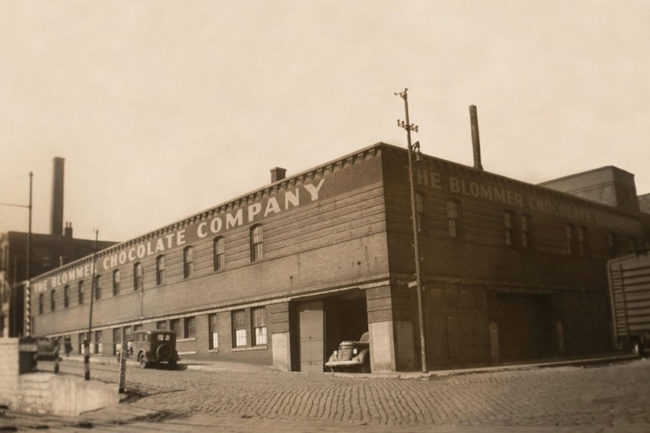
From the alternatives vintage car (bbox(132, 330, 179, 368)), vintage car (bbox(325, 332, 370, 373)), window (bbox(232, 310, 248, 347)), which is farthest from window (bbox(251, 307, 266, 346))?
vintage car (bbox(325, 332, 370, 373))

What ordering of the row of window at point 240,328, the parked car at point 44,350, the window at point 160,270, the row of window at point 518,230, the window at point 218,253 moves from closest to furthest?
the parked car at point 44,350 < the row of window at point 518,230 < the row of window at point 240,328 < the window at point 218,253 < the window at point 160,270

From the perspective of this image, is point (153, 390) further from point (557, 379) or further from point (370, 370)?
point (557, 379)

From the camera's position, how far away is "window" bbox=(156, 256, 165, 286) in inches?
1319

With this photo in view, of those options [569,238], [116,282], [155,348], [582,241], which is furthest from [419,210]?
[116,282]

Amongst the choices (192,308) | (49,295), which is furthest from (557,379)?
(49,295)

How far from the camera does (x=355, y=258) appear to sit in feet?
73.0

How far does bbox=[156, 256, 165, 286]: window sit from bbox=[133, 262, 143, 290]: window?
1965 mm

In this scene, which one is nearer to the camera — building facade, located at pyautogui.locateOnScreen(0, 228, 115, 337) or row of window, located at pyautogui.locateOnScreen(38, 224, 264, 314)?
row of window, located at pyautogui.locateOnScreen(38, 224, 264, 314)

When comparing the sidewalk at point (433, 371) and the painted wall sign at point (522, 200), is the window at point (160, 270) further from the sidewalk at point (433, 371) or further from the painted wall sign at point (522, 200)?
the painted wall sign at point (522, 200)

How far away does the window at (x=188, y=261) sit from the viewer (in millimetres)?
31219

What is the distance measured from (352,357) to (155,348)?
28.9ft

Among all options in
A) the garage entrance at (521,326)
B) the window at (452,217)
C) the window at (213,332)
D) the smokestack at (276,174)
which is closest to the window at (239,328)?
the window at (213,332)

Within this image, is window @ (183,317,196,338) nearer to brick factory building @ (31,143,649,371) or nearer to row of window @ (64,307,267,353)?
row of window @ (64,307,267,353)

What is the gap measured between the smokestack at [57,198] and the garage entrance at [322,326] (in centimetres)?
3928
